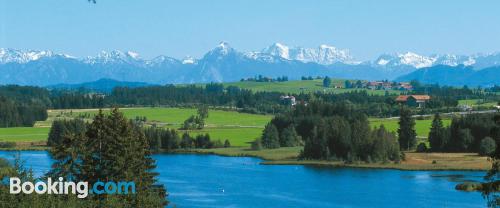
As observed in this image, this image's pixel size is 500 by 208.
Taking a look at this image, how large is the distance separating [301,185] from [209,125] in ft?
236

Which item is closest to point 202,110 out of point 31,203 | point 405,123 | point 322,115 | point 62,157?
point 322,115

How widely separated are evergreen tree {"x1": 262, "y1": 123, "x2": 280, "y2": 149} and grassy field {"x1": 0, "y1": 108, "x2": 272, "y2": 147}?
8.69 ft

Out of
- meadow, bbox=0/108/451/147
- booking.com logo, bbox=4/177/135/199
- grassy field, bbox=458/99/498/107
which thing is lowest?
meadow, bbox=0/108/451/147

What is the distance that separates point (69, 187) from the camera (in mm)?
32250

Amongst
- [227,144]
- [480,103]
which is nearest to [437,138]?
[227,144]

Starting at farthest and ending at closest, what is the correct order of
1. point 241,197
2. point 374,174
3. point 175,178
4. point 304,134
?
point 304,134
point 374,174
point 175,178
point 241,197

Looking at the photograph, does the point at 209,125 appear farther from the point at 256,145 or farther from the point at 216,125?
the point at 256,145

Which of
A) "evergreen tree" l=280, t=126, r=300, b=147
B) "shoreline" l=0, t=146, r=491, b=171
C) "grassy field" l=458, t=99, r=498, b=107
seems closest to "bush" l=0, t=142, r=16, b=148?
"shoreline" l=0, t=146, r=491, b=171

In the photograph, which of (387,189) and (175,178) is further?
(175,178)

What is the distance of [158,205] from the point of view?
3319 cm

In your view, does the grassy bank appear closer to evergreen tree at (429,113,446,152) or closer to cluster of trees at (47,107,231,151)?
evergreen tree at (429,113,446,152)

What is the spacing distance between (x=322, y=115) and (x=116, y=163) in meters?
97.1

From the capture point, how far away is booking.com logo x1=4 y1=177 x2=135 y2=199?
27.8 meters

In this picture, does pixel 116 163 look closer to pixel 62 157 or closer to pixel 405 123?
pixel 62 157
